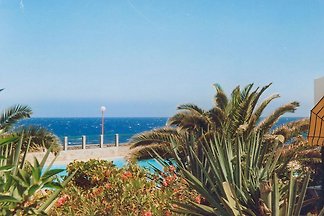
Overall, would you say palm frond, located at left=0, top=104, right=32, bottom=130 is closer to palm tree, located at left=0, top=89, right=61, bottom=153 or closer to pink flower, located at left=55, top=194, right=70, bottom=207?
palm tree, located at left=0, top=89, right=61, bottom=153

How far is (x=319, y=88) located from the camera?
1176cm

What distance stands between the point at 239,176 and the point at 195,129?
9.51 metres

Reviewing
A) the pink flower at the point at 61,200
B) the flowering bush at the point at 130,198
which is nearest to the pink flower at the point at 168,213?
the flowering bush at the point at 130,198

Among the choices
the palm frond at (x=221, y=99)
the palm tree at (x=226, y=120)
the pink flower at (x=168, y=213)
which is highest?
the palm frond at (x=221, y=99)

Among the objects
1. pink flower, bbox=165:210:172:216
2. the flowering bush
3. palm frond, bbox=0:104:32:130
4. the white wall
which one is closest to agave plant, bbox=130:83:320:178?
the white wall

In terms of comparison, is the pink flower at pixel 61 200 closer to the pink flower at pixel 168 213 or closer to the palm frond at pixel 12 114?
the pink flower at pixel 168 213

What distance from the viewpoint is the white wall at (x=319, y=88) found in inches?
457

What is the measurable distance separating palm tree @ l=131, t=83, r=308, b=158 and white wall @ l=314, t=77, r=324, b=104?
252 centimetres

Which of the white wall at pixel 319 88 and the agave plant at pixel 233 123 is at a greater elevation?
the white wall at pixel 319 88

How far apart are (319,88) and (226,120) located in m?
3.45

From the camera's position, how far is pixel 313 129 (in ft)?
32.3

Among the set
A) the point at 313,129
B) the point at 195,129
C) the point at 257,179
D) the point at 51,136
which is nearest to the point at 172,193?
the point at 257,179

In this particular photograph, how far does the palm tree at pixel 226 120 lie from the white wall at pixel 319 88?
2517mm

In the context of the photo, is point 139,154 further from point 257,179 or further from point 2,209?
point 2,209
